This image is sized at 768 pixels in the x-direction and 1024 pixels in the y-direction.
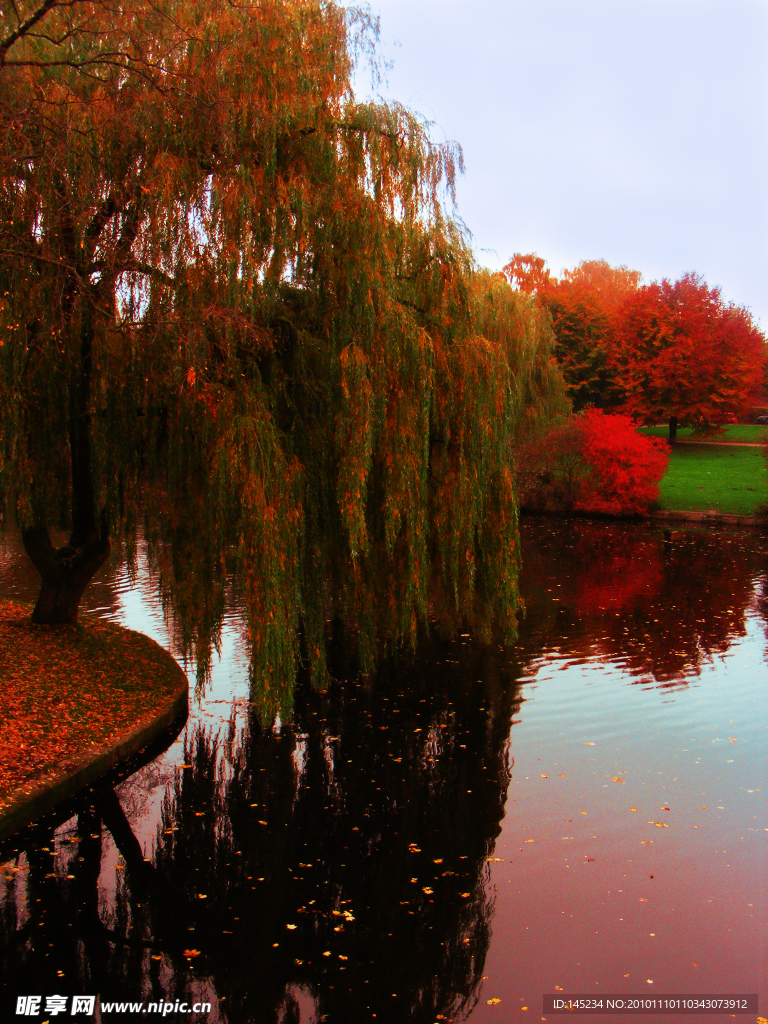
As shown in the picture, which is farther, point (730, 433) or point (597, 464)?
point (730, 433)

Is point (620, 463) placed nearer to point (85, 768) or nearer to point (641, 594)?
point (641, 594)

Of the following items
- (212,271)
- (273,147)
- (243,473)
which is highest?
(273,147)

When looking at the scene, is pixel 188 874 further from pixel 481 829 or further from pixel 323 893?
pixel 481 829

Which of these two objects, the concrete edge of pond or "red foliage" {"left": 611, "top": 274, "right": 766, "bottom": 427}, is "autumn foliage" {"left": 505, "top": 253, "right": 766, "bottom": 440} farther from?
the concrete edge of pond

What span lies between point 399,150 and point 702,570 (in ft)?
55.9

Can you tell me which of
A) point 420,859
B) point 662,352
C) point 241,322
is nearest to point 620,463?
point 662,352

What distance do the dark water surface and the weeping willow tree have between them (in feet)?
4.42

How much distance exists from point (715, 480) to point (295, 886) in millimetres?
34492

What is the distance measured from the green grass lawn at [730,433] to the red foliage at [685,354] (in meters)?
3.81

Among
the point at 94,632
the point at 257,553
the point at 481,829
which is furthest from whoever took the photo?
the point at 94,632

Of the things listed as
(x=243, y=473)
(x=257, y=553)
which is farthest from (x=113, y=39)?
(x=257, y=553)

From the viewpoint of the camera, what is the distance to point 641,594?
66.3 feet

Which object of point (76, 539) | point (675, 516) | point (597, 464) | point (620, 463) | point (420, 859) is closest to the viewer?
point (420, 859)

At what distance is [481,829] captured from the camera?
26.5ft
